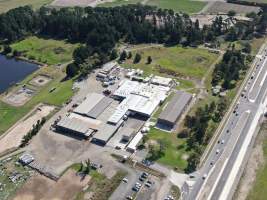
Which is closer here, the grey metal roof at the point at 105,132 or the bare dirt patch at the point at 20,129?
the grey metal roof at the point at 105,132

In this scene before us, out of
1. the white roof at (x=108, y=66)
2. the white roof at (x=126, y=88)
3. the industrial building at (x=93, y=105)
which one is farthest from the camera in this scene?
the white roof at (x=108, y=66)

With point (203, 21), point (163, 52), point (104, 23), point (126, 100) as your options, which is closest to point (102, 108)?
point (126, 100)

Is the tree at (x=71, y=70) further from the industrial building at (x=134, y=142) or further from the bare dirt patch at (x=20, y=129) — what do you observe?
the industrial building at (x=134, y=142)

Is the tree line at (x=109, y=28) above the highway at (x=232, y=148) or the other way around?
above

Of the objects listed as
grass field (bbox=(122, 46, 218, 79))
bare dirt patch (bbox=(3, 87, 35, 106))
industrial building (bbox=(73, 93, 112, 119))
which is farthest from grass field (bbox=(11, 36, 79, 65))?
industrial building (bbox=(73, 93, 112, 119))

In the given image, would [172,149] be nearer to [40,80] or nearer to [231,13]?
[40,80]

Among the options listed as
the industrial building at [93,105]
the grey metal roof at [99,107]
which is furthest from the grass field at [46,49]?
the grey metal roof at [99,107]

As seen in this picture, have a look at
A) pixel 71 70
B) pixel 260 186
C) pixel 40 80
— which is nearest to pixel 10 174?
pixel 40 80
